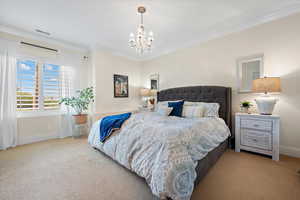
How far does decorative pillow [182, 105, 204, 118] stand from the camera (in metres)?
2.60

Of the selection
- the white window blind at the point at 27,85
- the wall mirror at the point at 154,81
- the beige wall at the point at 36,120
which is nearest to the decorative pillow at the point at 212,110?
the wall mirror at the point at 154,81

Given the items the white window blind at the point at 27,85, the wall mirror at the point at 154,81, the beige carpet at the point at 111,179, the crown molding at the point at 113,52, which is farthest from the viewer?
the wall mirror at the point at 154,81

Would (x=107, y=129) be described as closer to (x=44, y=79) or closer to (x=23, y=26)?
(x=44, y=79)

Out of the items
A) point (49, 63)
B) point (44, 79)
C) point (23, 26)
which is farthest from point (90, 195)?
point (23, 26)

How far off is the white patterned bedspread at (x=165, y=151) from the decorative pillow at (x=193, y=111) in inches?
17.3

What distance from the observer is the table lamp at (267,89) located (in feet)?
6.98

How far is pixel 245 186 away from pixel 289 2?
10.3ft

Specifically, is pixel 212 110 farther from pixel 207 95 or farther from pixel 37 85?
pixel 37 85

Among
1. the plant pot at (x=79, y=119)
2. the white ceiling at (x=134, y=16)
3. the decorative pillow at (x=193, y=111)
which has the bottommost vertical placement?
the plant pot at (x=79, y=119)

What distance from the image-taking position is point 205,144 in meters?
1.72

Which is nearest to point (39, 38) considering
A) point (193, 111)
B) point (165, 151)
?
point (165, 151)

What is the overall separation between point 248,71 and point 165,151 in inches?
109

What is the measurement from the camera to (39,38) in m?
3.22

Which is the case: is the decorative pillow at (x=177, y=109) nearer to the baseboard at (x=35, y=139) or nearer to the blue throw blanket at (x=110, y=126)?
the blue throw blanket at (x=110, y=126)
